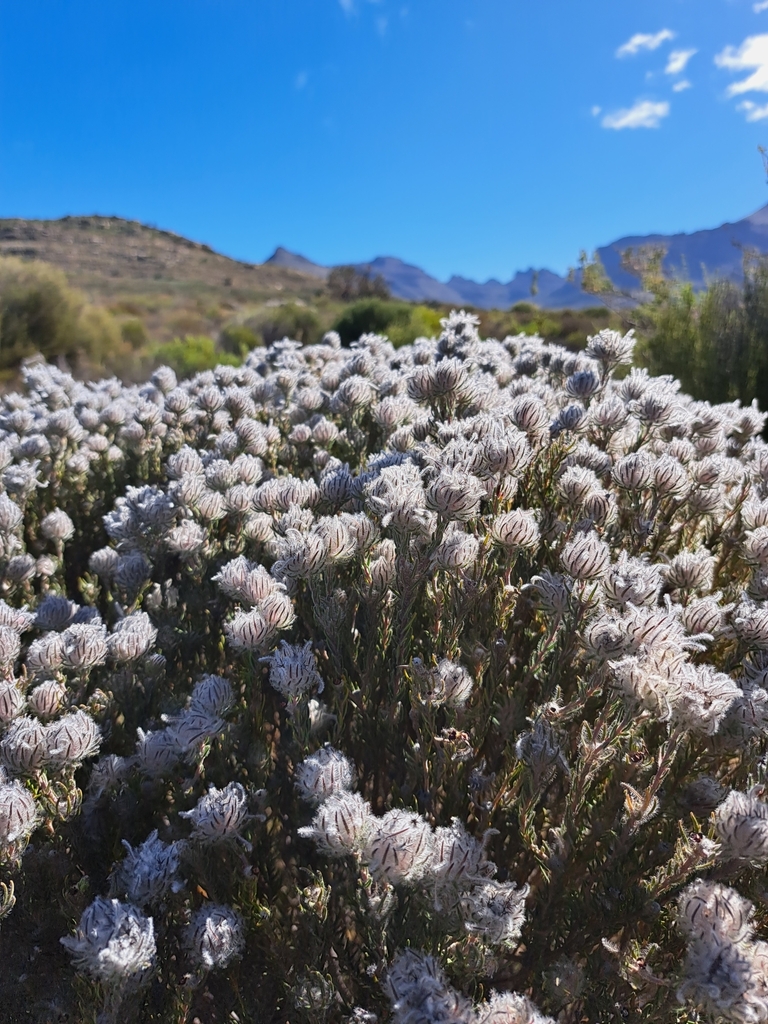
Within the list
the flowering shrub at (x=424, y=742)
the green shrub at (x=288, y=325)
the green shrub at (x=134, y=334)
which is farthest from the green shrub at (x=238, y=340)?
the flowering shrub at (x=424, y=742)

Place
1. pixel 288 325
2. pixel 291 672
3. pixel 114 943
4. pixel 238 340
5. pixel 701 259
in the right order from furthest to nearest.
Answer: pixel 288 325 < pixel 238 340 < pixel 701 259 < pixel 291 672 < pixel 114 943

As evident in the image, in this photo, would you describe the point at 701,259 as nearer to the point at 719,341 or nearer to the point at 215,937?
the point at 719,341

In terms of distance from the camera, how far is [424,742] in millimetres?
1597

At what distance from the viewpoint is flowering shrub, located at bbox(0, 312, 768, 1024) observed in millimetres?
1216

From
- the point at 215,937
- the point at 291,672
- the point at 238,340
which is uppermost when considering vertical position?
the point at 238,340

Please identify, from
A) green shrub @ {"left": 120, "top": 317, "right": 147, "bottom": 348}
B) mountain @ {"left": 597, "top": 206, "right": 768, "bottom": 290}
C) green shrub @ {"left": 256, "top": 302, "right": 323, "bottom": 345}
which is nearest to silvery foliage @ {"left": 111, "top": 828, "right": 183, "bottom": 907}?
mountain @ {"left": 597, "top": 206, "right": 768, "bottom": 290}

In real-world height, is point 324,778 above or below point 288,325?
below

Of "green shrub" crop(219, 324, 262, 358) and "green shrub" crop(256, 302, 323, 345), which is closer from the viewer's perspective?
"green shrub" crop(219, 324, 262, 358)

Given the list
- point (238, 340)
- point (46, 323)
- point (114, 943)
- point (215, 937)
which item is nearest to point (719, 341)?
point (215, 937)

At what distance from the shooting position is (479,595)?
5.59 feet

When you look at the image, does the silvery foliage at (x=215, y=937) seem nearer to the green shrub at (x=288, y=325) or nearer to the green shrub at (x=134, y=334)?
the green shrub at (x=288, y=325)

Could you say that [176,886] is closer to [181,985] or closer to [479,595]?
[181,985]

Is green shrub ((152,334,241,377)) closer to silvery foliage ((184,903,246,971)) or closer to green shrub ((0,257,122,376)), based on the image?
green shrub ((0,257,122,376))

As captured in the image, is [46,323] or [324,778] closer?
[324,778]
